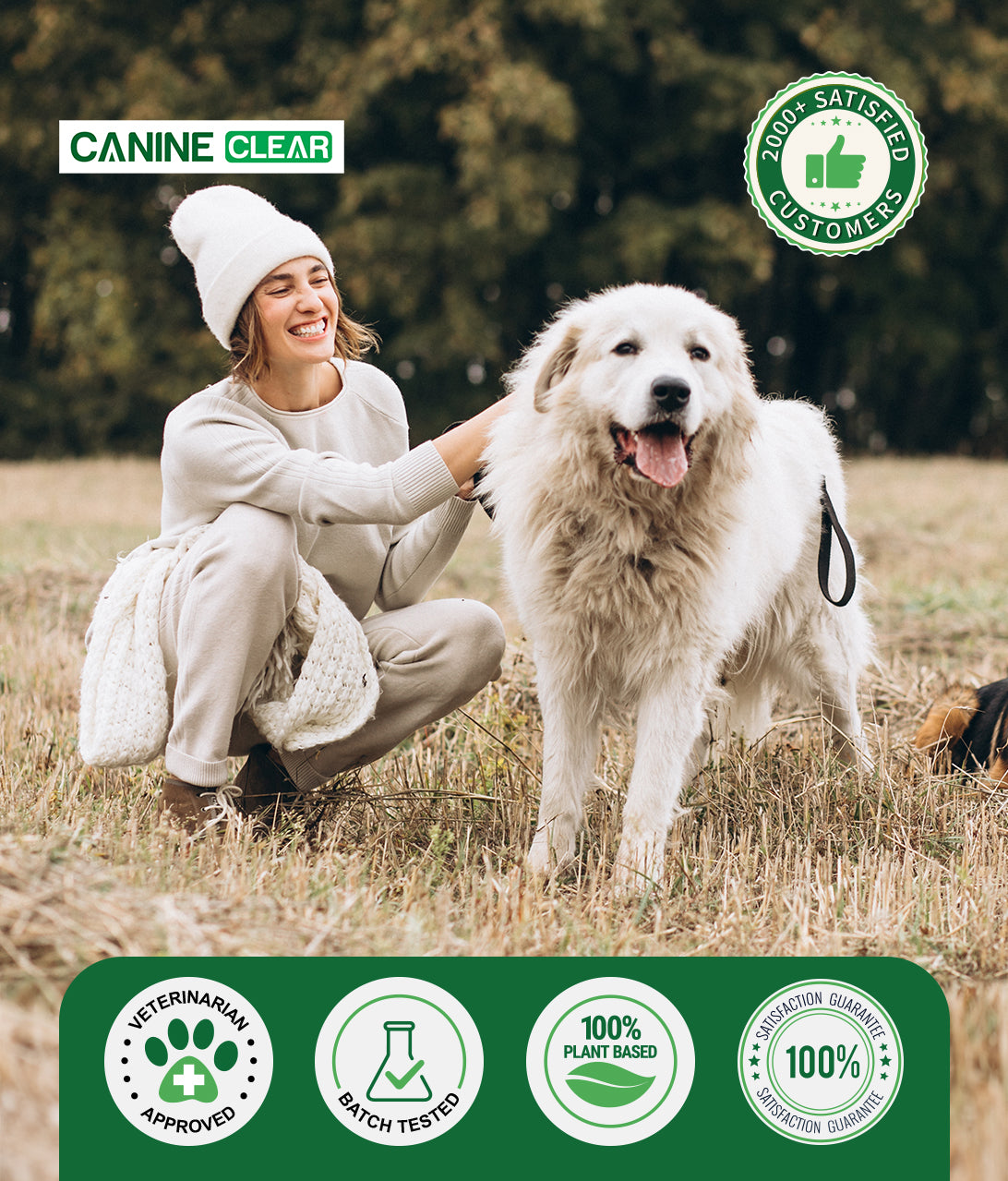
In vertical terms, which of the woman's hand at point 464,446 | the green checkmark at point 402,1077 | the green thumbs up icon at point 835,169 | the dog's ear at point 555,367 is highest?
the green thumbs up icon at point 835,169

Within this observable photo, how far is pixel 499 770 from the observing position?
3158 millimetres

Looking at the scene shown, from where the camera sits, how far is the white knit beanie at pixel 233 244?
101 inches

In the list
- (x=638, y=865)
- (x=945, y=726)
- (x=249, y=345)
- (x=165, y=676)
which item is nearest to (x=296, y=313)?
(x=249, y=345)

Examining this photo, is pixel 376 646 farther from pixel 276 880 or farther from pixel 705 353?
pixel 705 353

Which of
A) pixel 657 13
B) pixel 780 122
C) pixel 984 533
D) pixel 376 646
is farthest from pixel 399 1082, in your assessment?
pixel 657 13

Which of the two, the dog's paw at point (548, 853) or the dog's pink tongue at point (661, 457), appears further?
the dog's paw at point (548, 853)

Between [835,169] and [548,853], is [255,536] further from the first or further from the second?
[835,169]

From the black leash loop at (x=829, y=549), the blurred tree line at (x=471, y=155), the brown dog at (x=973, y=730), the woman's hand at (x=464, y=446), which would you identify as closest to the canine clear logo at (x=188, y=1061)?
the woman's hand at (x=464, y=446)

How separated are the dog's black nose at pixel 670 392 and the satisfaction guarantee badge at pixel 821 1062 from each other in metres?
1.21

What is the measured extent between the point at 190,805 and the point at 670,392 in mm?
1317

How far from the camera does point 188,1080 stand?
1.42 m

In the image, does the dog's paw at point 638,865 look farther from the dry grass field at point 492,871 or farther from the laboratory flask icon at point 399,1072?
the laboratory flask icon at point 399,1072

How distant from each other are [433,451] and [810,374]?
48.9 ft

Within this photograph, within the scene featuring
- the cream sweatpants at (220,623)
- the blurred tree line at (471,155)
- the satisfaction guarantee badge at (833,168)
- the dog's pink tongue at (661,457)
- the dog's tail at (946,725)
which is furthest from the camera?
the blurred tree line at (471,155)
